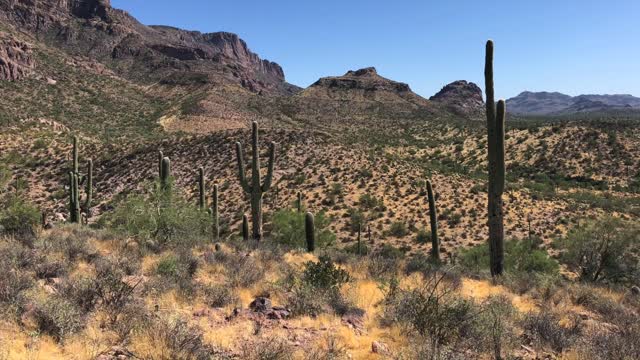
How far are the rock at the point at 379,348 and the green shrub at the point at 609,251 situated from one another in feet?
51.1

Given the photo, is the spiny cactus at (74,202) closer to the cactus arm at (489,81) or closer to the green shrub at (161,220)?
the green shrub at (161,220)

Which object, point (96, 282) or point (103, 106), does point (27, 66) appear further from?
point (96, 282)

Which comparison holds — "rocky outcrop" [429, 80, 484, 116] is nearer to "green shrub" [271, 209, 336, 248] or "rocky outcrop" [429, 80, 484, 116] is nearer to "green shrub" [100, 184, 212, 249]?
"green shrub" [271, 209, 336, 248]

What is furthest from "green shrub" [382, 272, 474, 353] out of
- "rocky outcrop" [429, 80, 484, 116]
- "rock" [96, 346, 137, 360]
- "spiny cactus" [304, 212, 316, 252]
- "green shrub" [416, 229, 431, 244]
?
"rocky outcrop" [429, 80, 484, 116]

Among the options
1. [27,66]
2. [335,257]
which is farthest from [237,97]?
[335,257]

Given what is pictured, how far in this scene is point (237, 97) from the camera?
304ft

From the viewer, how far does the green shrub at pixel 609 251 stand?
60.7 feet

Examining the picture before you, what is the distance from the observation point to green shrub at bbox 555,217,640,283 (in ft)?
60.7

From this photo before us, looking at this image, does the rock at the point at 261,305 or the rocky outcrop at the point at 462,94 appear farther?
the rocky outcrop at the point at 462,94

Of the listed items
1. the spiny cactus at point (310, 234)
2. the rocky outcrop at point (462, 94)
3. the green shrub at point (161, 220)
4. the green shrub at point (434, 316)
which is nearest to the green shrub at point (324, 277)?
the green shrub at point (434, 316)

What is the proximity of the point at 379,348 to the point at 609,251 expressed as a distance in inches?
663

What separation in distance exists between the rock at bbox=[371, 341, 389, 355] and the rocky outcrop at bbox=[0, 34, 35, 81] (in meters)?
71.4

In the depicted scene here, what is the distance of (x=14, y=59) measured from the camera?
209 feet

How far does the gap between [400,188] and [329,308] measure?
96.9 ft
